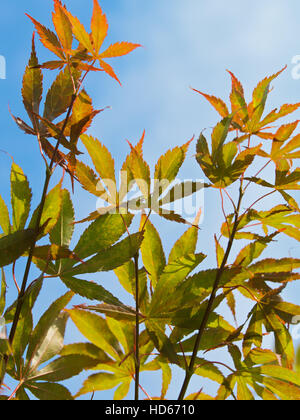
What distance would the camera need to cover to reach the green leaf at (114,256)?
2.21 feet

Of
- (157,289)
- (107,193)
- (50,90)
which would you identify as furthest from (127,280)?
(50,90)

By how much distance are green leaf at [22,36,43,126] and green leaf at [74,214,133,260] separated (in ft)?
0.68

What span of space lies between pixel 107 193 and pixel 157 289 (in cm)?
18

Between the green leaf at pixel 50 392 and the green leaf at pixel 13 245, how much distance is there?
0.70 ft

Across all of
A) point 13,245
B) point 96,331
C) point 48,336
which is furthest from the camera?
point 96,331

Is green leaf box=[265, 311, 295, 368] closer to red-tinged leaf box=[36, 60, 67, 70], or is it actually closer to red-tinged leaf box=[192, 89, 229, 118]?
red-tinged leaf box=[192, 89, 229, 118]

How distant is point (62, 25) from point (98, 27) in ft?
0.19

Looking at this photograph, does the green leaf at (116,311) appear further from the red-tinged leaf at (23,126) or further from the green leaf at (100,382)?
the red-tinged leaf at (23,126)

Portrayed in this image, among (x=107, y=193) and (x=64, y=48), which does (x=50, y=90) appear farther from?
(x=107, y=193)

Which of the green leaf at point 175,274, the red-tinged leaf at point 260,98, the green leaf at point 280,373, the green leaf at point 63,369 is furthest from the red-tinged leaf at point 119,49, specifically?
the green leaf at point 280,373

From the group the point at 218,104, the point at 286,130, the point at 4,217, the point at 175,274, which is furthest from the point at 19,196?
the point at 286,130

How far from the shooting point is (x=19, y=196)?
0.72m

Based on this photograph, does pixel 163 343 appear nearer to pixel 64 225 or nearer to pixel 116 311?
pixel 116 311

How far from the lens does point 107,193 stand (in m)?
0.71
